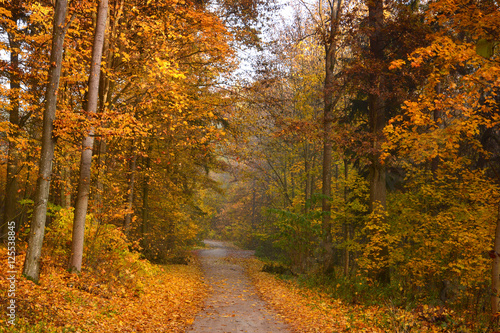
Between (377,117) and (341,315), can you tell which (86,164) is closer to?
(341,315)

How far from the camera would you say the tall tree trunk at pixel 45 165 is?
631 centimetres

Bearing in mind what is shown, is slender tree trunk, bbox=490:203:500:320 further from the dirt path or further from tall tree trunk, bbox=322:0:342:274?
tall tree trunk, bbox=322:0:342:274

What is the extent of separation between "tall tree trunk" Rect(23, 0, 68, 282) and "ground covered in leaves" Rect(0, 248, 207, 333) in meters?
0.37

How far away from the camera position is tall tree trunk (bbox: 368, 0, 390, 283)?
451 inches

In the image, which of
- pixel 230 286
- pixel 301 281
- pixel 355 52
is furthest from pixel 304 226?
pixel 355 52

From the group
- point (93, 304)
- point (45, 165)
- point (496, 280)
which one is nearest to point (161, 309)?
point (93, 304)

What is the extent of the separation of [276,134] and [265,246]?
707 inches

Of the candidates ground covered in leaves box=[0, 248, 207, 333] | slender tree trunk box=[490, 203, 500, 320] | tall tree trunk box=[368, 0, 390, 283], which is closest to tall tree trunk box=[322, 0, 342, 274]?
tall tree trunk box=[368, 0, 390, 283]

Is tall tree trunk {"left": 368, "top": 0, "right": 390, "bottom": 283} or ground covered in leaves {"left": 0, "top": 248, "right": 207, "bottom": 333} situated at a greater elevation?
tall tree trunk {"left": 368, "top": 0, "right": 390, "bottom": 283}

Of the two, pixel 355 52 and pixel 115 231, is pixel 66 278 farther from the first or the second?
pixel 355 52

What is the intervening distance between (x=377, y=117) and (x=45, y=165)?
10.3 metres

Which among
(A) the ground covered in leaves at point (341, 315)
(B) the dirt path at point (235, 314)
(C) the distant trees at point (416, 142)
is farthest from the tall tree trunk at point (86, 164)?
(C) the distant trees at point (416, 142)

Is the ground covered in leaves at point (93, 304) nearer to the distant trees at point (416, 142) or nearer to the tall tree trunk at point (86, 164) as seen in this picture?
the tall tree trunk at point (86, 164)

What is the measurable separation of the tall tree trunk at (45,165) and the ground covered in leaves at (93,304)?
372 millimetres
